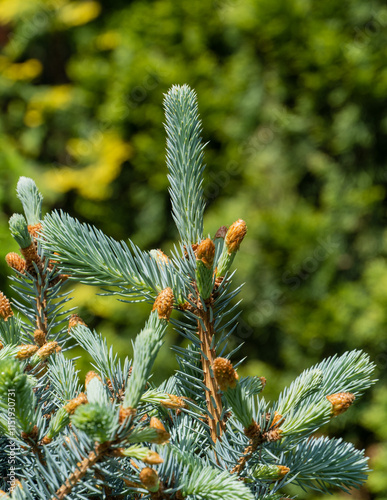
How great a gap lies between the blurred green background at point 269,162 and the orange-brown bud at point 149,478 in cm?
160

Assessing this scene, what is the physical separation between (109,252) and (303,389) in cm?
21

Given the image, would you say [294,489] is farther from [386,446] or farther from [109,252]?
[109,252]

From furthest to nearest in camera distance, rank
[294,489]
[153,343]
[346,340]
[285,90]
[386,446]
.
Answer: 1. [285,90]
2. [346,340]
3. [294,489]
4. [386,446]
5. [153,343]

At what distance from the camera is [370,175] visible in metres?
2.64

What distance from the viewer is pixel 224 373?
39 cm

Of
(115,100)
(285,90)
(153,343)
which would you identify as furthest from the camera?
(115,100)

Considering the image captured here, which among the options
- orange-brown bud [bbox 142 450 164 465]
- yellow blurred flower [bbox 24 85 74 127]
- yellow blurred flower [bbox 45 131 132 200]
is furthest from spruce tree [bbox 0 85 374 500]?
yellow blurred flower [bbox 24 85 74 127]

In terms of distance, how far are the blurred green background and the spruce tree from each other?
147 cm

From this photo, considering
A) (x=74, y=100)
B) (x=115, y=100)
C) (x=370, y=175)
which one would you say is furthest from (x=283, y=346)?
(x=74, y=100)

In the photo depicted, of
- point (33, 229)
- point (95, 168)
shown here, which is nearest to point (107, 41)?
point (95, 168)

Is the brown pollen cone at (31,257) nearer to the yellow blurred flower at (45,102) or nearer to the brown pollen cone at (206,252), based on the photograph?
the brown pollen cone at (206,252)

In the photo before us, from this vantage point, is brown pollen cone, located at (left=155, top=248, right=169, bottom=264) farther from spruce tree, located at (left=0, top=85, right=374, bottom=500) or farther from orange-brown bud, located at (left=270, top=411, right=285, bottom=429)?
orange-brown bud, located at (left=270, top=411, right=285, bottom=429)

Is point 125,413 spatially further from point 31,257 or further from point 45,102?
point 45,102

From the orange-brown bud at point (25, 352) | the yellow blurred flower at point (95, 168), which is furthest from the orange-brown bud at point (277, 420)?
the yellow blurred flower at point (95, 168)
